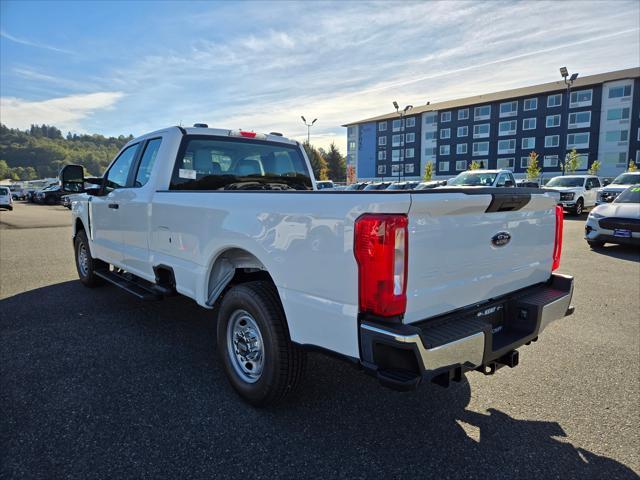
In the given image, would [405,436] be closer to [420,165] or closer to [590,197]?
[590,197]

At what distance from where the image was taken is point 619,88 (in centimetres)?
5331

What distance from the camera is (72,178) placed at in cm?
553

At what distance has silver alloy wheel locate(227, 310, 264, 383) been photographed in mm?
3027

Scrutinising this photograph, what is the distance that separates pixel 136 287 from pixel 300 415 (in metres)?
2.56

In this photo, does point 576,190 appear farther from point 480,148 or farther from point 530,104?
point 480,148

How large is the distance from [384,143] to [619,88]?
122 feet

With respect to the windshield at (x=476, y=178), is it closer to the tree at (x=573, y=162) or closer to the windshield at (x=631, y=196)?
the windshield at (x=631, y=196)

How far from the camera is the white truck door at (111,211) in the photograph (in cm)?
489

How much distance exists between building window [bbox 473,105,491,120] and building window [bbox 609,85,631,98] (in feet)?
50.4

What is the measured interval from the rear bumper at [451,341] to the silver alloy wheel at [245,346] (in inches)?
42.5

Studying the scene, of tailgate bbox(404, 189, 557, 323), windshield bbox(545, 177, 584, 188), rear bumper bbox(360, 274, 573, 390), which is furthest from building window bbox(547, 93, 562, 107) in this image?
rear bumper bbox(360, 274, 573, 390)

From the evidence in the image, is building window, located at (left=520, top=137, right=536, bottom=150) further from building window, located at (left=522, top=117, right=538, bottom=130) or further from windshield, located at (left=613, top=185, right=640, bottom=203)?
windshield, located at (left=613, top=185, right=640, bottom=203)

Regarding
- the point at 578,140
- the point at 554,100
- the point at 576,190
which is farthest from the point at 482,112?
the point at 576,190

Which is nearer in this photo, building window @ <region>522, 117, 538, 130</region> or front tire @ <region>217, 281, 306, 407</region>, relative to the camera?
front tire @ <region>217, 281, 306, 407</region>
